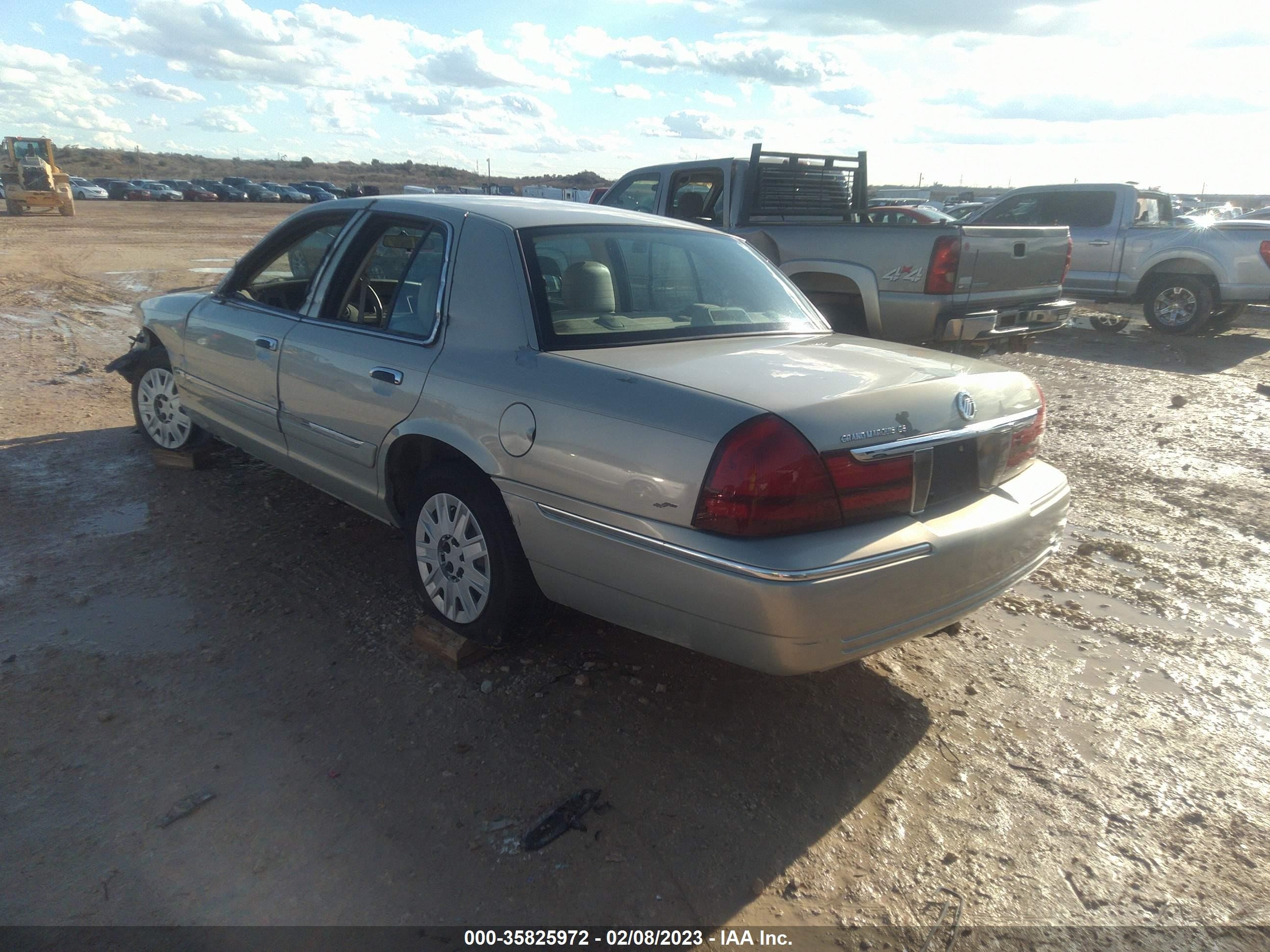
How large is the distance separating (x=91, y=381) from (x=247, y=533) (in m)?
4.25

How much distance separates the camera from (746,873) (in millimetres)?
2557

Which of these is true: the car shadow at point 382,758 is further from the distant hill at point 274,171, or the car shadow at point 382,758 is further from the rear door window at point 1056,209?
the distant hill at point 274,171

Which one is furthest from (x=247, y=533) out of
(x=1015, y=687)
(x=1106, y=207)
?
(x=1106, y=207)

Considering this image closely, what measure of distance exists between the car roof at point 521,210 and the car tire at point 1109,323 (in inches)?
426

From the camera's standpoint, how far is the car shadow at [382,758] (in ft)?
8.07

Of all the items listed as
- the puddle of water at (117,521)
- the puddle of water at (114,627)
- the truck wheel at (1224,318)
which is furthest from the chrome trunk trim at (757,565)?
the truck wheel at (1224,318)

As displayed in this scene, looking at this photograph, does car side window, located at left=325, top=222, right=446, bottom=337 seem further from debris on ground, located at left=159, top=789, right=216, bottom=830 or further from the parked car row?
the parked car row

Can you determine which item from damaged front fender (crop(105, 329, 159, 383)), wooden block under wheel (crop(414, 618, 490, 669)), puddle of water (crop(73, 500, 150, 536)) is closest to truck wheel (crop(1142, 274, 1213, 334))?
wooden block under wheel (crop(414, 618, 490, 669))

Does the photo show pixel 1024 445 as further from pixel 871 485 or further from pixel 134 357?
pixel 134 357

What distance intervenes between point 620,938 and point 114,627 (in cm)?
258

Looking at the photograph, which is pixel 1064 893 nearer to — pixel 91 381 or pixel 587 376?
pixel 587 376

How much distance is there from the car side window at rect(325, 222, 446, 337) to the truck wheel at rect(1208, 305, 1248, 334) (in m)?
11.8

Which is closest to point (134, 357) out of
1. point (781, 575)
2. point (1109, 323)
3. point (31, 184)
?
point (781, 575)

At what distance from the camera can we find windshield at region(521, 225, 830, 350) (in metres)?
3.48
